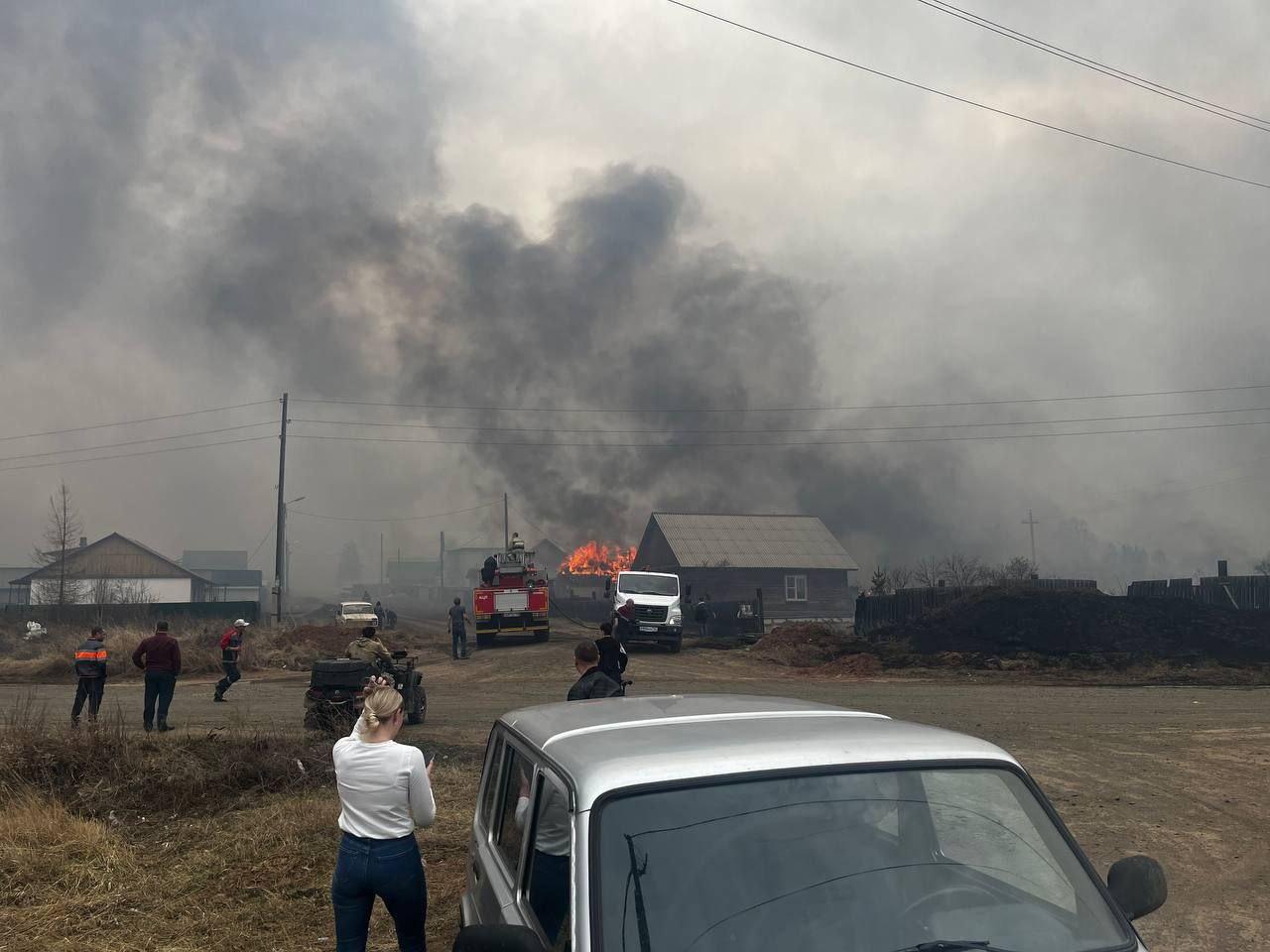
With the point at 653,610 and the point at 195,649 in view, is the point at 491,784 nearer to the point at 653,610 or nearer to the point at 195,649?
the point at 653,610

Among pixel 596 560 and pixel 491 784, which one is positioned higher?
pixel 596 560

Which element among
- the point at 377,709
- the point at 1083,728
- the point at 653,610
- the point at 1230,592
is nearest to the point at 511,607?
the point at 653,610

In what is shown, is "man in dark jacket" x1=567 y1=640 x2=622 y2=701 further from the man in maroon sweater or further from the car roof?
the man in maroon sweater

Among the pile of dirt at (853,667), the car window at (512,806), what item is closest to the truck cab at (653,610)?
the pile of dirt at (853,667)

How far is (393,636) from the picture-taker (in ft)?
121

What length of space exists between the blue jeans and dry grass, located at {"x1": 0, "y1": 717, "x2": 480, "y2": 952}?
179 cm

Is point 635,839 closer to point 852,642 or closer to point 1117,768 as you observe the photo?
point 1117,768

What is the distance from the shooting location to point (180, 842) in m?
7.91

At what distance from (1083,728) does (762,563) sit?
38.0 m

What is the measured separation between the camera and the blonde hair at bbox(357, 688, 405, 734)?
14.1ft

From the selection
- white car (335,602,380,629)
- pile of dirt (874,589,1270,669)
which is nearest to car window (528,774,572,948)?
pile of dirt (874,589,1270,669)

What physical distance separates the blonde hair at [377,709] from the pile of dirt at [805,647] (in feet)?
83.9

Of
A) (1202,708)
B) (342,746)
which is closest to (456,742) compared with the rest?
(342,746)

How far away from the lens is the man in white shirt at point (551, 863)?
2.70 metres
